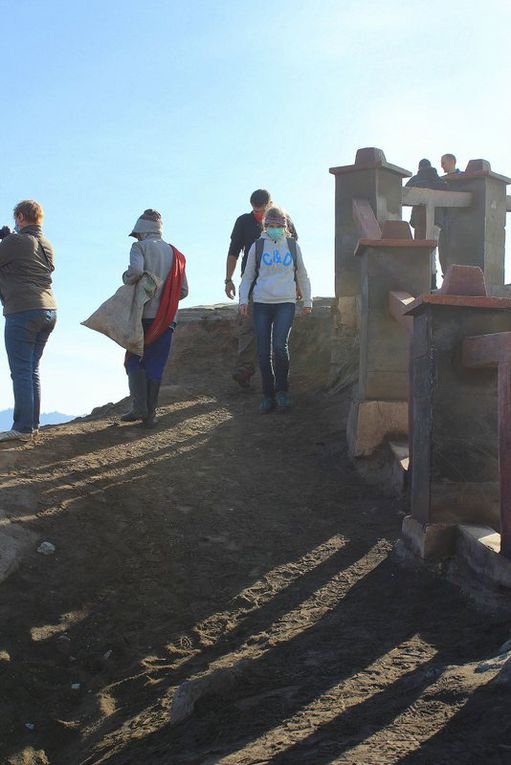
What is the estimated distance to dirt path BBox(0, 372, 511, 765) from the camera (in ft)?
7.74

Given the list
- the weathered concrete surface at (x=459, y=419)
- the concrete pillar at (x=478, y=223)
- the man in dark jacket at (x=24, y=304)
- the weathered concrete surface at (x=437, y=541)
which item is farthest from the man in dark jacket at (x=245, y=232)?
the weathered concrete surface at (x=437, y=541)

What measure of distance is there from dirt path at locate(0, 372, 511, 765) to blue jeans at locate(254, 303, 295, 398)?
880 mm

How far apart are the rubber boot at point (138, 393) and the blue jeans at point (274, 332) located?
1092 millimetres

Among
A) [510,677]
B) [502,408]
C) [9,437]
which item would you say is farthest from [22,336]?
[510,677]

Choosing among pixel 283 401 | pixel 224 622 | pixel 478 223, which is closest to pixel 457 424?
pixel 224 622

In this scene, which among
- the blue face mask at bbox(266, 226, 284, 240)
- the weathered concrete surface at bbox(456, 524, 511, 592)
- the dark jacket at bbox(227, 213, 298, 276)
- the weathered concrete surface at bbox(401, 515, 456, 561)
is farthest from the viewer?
the dark jacket at bbox(227, 213, 298, 276)

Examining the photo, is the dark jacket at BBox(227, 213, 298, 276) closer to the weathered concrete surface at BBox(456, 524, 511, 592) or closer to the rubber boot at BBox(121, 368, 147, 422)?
the rubber boot at BBox(121, 368, 147, 422)

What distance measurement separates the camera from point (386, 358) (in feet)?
18.6

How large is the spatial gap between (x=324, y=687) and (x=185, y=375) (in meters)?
6.94

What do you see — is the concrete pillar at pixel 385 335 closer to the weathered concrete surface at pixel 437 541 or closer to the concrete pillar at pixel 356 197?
the concrete pillar at pixel 356 197

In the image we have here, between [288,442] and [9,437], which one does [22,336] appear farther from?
[288,442]

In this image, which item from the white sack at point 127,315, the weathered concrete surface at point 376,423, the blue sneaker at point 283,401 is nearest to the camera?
the weathered concrete surface at point 376,423

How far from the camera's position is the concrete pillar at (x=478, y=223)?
9102 millimetres

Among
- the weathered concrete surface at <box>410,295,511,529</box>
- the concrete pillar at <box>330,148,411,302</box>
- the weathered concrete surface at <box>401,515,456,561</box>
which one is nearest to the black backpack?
the concrete pillar at <box>330,148,411,302</box>
